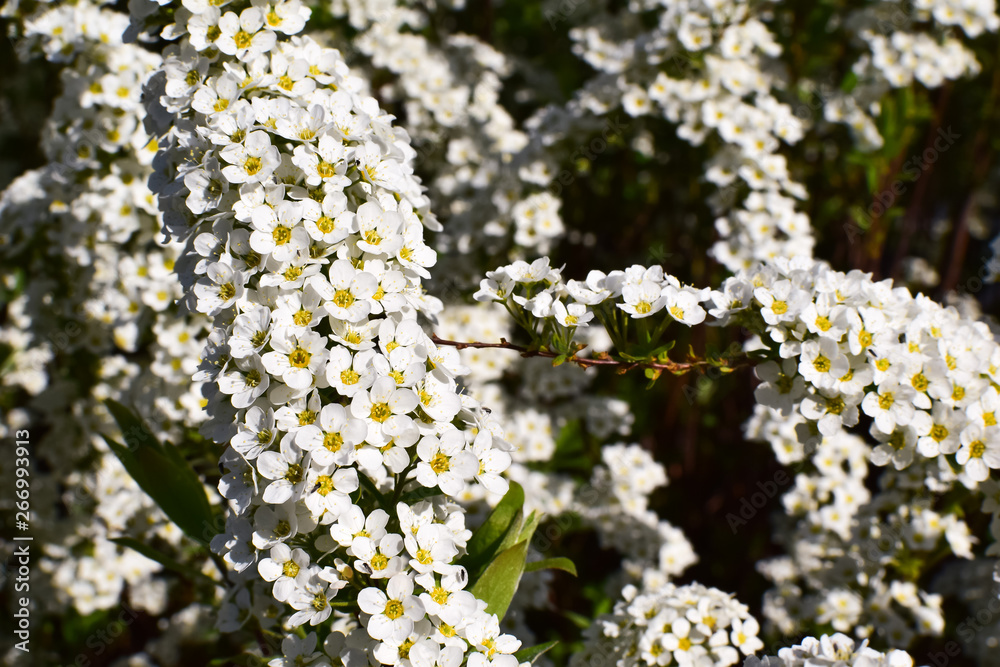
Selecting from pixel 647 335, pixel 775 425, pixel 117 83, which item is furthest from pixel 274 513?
pixel 775 425

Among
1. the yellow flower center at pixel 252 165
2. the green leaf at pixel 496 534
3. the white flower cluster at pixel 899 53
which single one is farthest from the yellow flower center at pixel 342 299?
the white flower cluster at pixel 899 53

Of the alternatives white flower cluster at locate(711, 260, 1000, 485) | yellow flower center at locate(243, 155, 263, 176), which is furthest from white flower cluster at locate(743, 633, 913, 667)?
yellow flower center at locate(243, 155, 263, 176)

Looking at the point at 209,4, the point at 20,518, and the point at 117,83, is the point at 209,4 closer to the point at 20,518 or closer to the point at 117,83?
the point at 117,83

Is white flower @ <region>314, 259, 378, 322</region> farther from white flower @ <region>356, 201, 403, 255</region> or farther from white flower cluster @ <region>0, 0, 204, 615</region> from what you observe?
white flower cluster @ <region>0, 0, 204, 615</region>

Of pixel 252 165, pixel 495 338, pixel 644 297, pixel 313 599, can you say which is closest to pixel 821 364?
pixel 644 297

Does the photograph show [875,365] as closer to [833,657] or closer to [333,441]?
[833,657]
